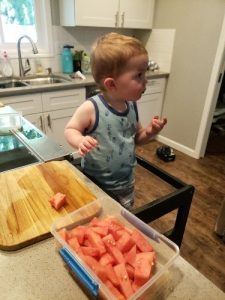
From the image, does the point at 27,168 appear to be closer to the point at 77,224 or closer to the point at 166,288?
the point at 77,224

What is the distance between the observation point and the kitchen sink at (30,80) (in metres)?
2.17

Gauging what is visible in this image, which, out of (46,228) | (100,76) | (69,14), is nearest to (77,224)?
(46,228)

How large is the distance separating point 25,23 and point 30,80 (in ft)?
1.83

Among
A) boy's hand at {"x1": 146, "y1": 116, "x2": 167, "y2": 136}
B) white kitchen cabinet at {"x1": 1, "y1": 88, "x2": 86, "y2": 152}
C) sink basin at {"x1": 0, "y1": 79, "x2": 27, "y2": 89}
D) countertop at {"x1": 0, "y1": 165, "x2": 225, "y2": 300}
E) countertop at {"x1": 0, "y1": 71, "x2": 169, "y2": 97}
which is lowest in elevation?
white kitchen cabinet at {"x1": 1, "y1": 88, "x2": 86, "y2": 152}

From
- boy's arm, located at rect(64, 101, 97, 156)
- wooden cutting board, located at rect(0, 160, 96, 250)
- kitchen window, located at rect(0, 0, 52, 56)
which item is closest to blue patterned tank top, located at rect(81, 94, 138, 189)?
boy's arm, located at rect(64, 101, 97, 156)

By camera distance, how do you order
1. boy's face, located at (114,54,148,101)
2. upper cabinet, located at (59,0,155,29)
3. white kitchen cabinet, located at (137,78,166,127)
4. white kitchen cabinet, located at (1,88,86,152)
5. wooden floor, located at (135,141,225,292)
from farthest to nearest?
white kitchen cabinet, located at (137,78,166,127) → upper cabinet, located at (59,0,155,29) → white kitchen cabinet, located at (1,88,86,152) → wooden floor, located at (135,141,225,292) → boy's face, located at (114,54,148,101)

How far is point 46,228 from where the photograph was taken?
536 millimetres

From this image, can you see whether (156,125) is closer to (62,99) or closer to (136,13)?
(62,99)

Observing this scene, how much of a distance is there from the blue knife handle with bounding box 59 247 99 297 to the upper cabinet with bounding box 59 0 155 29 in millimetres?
2146

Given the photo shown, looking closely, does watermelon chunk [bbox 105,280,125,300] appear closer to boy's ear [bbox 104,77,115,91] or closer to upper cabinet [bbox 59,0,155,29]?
boy's ear [bbox 104,77,115,91]

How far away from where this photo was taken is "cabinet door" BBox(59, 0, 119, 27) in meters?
2.08

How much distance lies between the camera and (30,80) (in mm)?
2295

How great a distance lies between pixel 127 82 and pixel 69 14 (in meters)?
1.77

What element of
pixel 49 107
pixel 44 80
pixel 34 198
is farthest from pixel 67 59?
pixel 34 198
